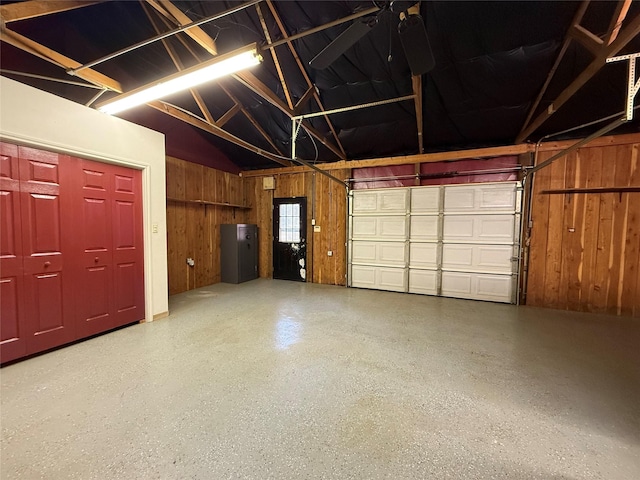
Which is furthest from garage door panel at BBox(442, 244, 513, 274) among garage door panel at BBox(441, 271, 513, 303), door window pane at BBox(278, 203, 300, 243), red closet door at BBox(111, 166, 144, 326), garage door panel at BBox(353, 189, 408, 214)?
red closet door at BBox(111, 166, 144, 326)

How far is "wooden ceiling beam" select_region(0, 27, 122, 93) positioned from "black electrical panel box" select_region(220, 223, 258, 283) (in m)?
3.40

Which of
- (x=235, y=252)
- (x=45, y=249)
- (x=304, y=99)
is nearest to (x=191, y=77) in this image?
(x=304, y=99)

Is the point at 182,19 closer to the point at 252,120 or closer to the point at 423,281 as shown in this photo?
the point at 252,120

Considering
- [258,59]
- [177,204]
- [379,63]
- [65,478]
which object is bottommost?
[65,478]

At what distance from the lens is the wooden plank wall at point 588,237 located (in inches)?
151

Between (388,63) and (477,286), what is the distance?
153 inches

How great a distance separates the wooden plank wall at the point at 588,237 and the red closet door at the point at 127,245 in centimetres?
589

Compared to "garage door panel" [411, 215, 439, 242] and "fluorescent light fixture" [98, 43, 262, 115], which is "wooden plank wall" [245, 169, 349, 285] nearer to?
"garage door panel" [411, 215, 439, 242]

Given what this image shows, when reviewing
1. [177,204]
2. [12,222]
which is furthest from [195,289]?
[12,222]

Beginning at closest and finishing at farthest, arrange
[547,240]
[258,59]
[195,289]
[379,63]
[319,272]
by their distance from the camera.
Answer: [258,59]
[379,63]
[547,240]
[195,289]
[319,272]

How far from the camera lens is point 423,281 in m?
5.05

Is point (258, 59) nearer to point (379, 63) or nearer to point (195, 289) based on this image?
point (379, 63)

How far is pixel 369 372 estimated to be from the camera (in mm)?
2312

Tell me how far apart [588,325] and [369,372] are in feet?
10.9
